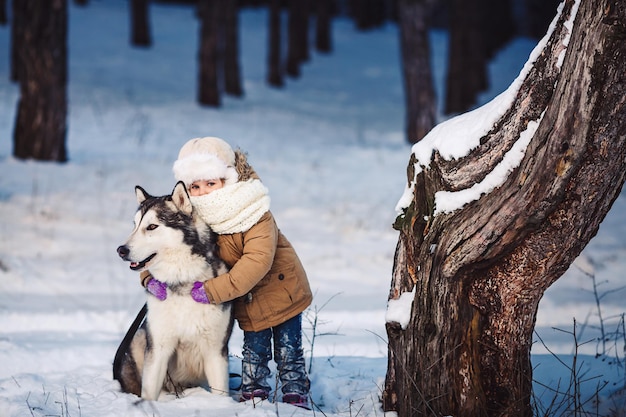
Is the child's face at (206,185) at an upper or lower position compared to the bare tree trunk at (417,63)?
lower

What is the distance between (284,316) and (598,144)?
211 centimetres

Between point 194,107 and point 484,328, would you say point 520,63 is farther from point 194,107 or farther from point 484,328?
point 484,328

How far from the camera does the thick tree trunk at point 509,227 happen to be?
300cm

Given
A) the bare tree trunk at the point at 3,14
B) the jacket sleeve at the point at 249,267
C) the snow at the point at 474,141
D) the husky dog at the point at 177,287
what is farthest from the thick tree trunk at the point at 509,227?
the bare tree trunk at the point at 3,14

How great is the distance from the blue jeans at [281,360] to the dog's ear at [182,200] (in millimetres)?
889

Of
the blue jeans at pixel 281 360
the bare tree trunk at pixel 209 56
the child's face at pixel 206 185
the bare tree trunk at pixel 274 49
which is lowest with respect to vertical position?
the blue jeans at pixel 281 360

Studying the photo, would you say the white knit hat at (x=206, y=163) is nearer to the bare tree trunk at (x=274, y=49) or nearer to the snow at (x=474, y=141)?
the snow at (x=474, y=141)

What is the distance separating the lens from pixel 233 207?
4.10m

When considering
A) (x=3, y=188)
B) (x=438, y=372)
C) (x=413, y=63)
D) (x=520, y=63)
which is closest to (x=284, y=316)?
(x=438, y=372)

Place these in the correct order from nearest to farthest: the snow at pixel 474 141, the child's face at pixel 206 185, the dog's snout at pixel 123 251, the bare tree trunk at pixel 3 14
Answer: the snow at pixel 474 141 < the dog's snout at pixel 123 251 < the child's face at pixel 206 185 < the bare tree trunk at pixel 3 14

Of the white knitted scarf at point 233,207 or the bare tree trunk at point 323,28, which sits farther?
the bare tree trunk at point 323,28

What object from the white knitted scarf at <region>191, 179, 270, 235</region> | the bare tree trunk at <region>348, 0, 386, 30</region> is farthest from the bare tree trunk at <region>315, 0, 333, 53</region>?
the white knitted scarf at <region>191, 179, 270, 235</region>

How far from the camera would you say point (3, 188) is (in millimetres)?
9391

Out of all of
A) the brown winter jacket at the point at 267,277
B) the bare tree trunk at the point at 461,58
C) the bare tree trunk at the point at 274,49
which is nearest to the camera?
the brown winter jacket at the point at 267,277
